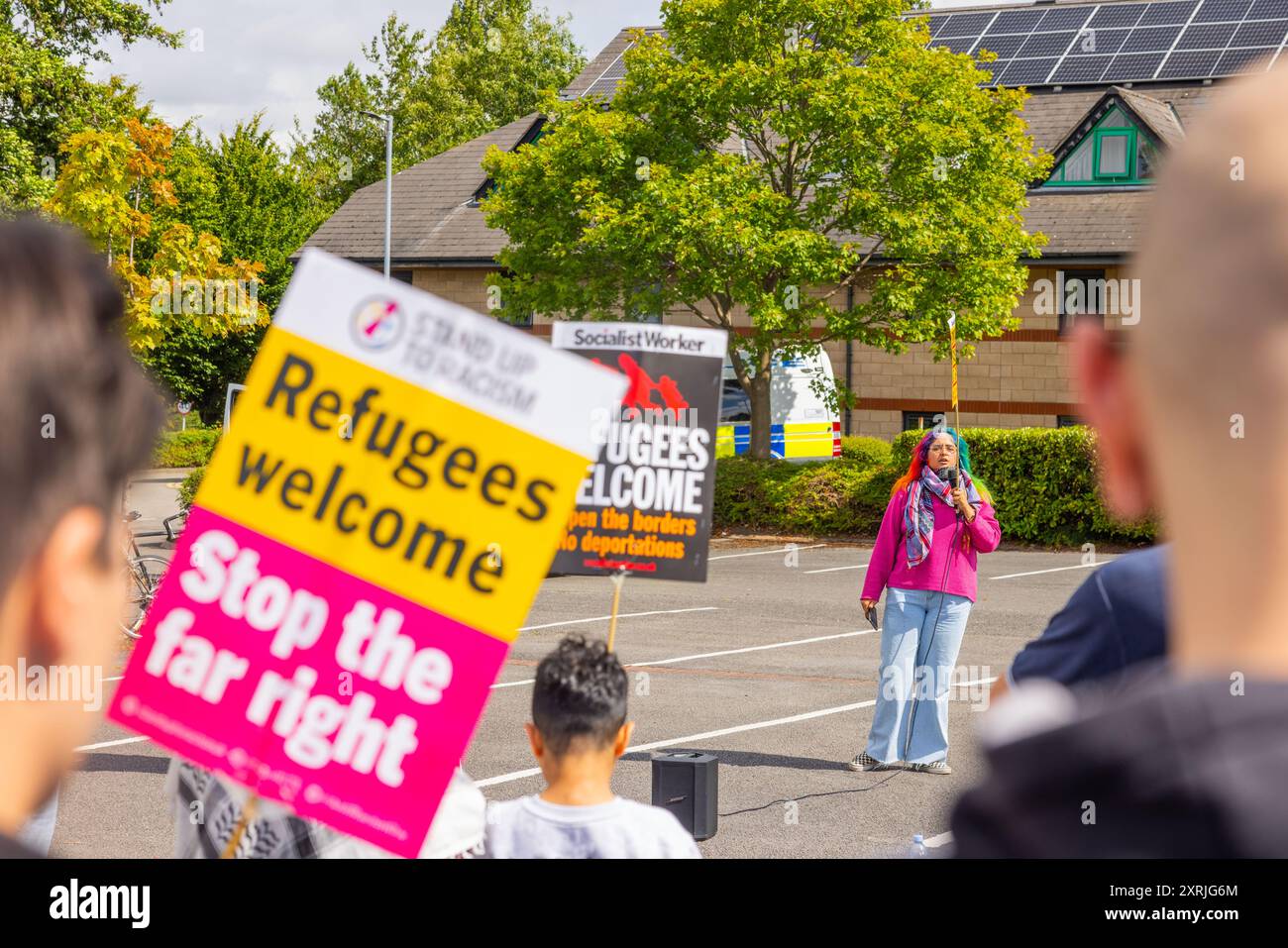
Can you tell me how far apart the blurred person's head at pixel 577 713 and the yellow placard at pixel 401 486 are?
46.8 inches

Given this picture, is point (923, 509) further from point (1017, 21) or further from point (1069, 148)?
point (1017, 21)

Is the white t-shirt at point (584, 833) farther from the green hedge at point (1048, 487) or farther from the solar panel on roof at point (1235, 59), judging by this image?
the solar panel on roof at point (1235, 59)

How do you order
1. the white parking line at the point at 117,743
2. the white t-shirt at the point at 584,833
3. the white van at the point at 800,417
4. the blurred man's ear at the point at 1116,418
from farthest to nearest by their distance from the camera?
the white van at the point at 800,417 < the white parking line at the point at 117,743 < the white t-shirt at the point at 584,833 < the blurred man's ear at the point at 1116,418

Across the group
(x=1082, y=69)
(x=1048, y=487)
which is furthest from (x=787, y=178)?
(x=1082, y=69)

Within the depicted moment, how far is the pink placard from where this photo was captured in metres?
2.69

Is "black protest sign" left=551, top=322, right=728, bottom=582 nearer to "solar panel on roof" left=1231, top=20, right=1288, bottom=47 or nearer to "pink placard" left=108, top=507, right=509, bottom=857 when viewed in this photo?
"pink placard" left=108, top=507, right=509, bottom=857

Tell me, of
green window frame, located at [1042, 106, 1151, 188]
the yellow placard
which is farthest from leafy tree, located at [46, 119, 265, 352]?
the yellow placard

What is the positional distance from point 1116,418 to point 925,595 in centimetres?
853

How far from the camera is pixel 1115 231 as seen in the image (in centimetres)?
3034

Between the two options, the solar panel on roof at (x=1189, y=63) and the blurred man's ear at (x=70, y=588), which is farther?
the solar panel on roof at (x=1189, y=63)

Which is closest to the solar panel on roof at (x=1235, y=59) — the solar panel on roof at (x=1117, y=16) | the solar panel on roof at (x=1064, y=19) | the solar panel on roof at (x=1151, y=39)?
the solar panel on roof at (x=1151, y=39)

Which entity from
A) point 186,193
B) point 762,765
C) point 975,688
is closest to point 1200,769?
point 762,765

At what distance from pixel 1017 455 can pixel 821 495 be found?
317 centimetres

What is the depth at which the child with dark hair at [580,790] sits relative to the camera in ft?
11.8
